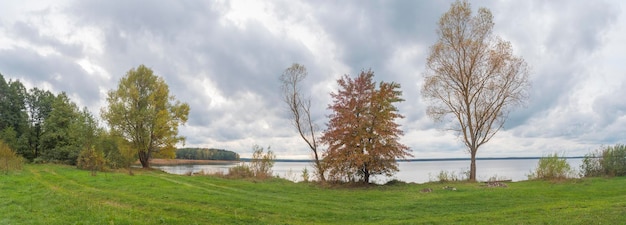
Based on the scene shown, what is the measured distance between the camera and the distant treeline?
92656mm

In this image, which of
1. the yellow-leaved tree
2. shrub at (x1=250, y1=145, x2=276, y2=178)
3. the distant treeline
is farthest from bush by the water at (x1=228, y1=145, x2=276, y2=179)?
the distant treeline

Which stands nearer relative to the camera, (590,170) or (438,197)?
(438,197)

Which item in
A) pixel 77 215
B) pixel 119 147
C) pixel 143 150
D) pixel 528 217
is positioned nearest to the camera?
pixel 77 215

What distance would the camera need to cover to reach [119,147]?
34281 millimetres

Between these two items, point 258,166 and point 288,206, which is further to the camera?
point 258,166

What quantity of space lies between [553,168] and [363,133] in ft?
42.6

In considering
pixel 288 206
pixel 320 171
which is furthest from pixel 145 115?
pixel 288 206

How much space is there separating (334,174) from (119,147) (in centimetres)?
2055

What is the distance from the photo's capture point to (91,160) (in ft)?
90.3

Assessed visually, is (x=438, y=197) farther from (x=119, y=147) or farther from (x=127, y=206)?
(x=119, y=147)

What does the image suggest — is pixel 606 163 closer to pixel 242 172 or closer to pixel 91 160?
pixel 242 172

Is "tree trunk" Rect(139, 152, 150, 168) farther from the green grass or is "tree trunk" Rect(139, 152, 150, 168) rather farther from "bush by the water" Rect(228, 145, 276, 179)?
the green grass

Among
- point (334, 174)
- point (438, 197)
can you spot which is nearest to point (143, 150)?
point (334, 174)

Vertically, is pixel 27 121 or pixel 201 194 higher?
pixel 27 121
